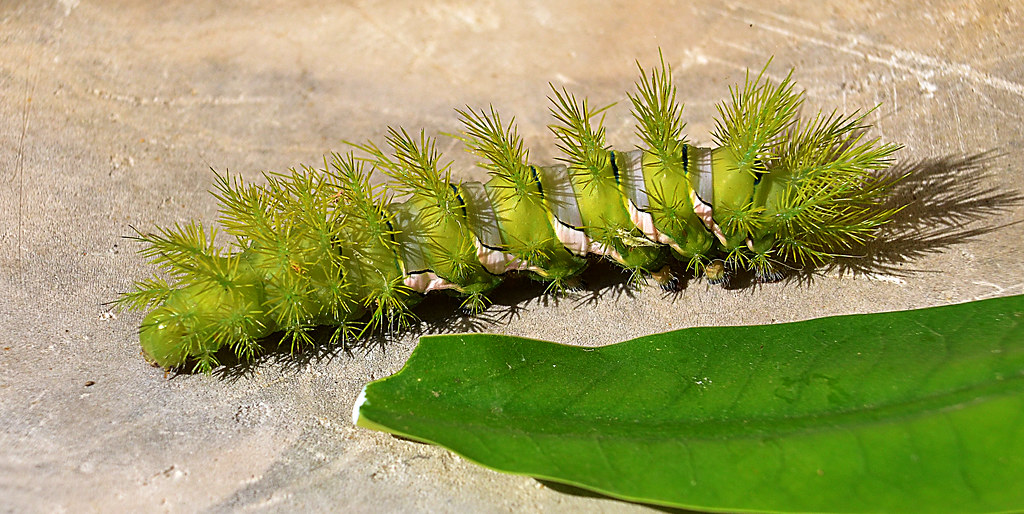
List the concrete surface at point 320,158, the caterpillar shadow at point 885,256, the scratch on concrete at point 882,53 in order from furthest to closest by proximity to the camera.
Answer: the scratch on concrete at point 882,53
the caterpillar shadow at point 885,256
the concrete surface at point 320,158

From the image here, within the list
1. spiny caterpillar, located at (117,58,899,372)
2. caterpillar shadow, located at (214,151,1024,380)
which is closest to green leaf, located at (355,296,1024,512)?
spiny caterpillar, located at (117,58,899,372)

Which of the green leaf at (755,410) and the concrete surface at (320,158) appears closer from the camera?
the green leaf at (755,410)

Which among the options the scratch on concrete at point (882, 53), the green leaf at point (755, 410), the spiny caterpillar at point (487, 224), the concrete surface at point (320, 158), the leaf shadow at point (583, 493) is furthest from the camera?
Answer: the scratch on concrete at point (882, 53)

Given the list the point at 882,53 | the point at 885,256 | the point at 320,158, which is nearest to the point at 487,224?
the point at 320,158

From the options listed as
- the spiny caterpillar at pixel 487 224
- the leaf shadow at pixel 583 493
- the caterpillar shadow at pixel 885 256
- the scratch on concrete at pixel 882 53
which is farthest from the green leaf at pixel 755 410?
the scratch on concrete at pixel 882 53

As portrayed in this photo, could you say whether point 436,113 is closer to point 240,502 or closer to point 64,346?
point 64,346

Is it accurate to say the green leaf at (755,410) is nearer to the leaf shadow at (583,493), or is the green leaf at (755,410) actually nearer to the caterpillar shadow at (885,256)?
the leaf shadow at (583,493)

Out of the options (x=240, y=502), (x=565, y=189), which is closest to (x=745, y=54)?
(x=565, y=189)
